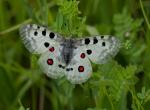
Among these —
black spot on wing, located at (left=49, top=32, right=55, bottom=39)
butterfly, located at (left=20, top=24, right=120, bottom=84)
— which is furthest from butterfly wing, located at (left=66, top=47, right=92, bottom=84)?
black spot on wing, located at (left=49, top=32, right=55, bottom=39)

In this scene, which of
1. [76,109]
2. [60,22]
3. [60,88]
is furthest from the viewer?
[76,109]

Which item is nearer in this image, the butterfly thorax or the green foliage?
the butterfly thorax

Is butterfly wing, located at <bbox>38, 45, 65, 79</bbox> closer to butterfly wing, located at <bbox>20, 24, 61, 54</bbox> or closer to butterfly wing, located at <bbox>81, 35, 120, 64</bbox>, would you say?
butterfly wing, located at <bbox>20, 24, 61, 54</bbox>

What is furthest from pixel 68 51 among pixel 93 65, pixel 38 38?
pixel 93 65

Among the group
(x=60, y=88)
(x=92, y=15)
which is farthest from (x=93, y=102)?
(x=92, y=15)

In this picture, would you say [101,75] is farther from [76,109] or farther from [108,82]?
[76,109]

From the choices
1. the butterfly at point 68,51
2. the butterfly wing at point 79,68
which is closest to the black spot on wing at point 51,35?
the butterfly at point 68,51

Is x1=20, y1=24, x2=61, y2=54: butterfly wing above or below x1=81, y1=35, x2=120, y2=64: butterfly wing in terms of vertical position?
above

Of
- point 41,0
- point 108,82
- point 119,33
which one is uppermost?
point 41,0
